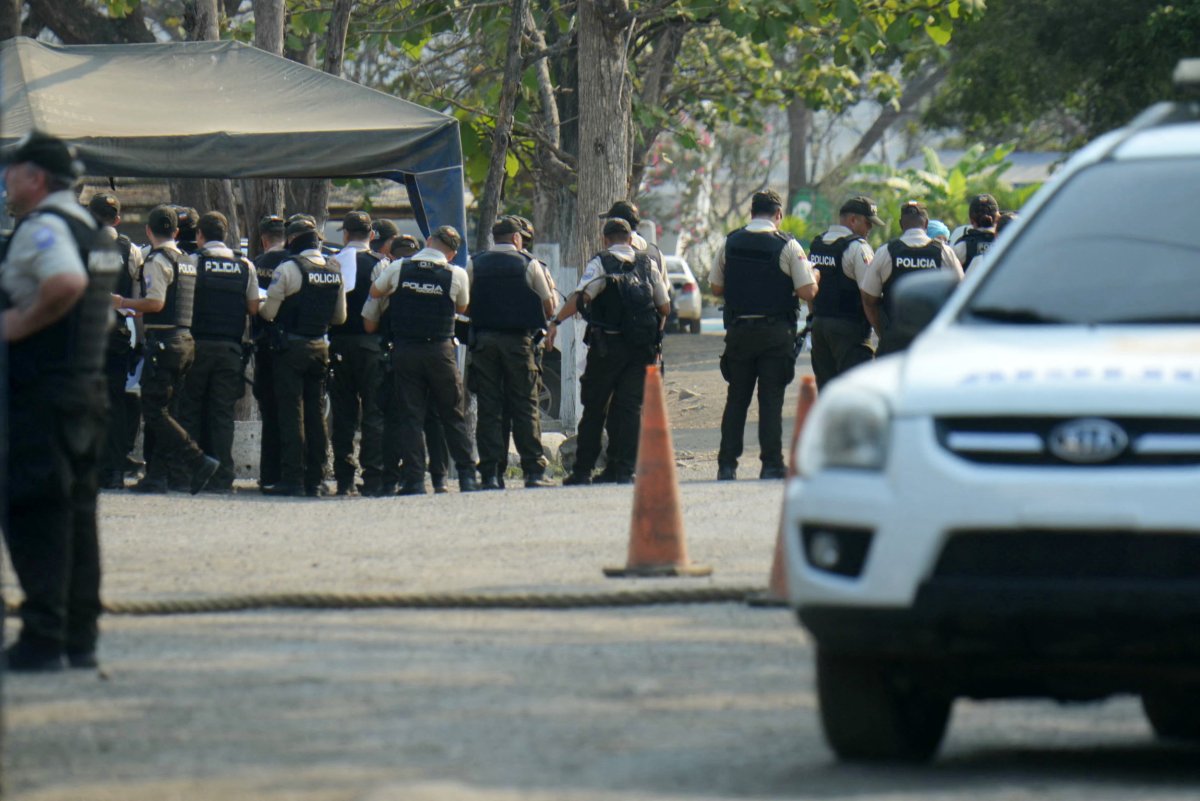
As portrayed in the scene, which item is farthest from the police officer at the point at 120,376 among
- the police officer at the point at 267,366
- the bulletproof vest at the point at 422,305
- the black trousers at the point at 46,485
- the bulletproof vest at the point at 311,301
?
the black trousers at the point at 46,485

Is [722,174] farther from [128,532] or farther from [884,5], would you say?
[128,532]

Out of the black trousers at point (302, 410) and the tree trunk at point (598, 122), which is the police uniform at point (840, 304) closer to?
the black trousers at point (302, 410)

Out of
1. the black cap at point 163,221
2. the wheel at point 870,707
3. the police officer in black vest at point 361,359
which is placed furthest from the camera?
the police officer in black vest at point 361,359

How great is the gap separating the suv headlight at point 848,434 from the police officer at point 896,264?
9.04 metres

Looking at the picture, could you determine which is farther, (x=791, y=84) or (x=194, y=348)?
(x=791, y=84)

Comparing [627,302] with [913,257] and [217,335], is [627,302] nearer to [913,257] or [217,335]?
[913,257]

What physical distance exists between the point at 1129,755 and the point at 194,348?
32.3 feet

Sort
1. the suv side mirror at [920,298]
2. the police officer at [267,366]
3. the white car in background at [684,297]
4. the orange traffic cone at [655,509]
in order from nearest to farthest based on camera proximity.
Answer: the suv side mirror at [920,298] < the orange traffic cone at [655,509] < the police officer at [267,366] < the white car in background at [684,297]

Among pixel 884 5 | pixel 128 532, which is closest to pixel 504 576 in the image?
pixel 128 532

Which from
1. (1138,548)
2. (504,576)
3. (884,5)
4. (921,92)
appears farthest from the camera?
(921,92)

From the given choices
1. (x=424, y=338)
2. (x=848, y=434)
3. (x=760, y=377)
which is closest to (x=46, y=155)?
(x=848, y=434)

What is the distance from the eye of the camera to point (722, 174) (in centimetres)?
6756

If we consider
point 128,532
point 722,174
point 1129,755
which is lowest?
point 722,174

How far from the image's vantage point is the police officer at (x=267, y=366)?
15172 millimetres
